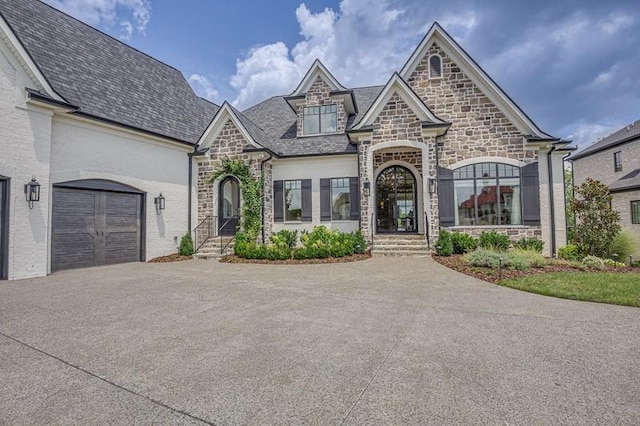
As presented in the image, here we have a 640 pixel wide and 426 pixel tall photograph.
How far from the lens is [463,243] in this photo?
11508 mm

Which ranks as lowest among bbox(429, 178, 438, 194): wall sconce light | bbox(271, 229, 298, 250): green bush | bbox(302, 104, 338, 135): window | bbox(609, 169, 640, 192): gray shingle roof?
bbox(271, 229, 298, 250): green bush

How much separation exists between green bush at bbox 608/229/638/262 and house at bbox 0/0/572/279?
1.58 m

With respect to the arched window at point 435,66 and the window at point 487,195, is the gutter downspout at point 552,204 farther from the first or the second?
the arched window at point 435,66

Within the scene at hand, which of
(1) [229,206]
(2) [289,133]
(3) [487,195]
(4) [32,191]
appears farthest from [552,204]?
(4) [32,191]

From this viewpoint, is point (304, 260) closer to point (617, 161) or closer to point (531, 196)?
point (531, 196)

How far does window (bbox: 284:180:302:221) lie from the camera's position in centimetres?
1416

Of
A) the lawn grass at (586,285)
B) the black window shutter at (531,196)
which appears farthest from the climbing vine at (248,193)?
the black window shutter at (531,196)

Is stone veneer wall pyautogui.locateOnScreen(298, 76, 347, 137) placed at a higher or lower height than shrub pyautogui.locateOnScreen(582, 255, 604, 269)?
higher

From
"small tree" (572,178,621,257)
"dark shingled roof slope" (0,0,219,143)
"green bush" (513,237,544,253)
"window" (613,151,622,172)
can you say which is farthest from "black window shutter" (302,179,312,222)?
"window" (613,151,622,172)

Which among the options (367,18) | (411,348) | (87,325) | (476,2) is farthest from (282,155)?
(411,348)

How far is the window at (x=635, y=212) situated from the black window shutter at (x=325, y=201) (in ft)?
61.3

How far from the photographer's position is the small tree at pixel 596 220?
1026 centimetres

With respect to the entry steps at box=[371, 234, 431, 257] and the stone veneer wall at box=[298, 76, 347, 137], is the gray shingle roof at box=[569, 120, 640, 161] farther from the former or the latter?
the stone veneer wall at box=[298, 76, 347, 137]

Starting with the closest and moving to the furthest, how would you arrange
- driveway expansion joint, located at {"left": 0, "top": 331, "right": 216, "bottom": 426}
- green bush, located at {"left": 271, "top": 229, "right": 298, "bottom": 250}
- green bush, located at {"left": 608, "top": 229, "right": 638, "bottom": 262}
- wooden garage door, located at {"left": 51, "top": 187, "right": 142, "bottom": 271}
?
driveway expansion joint, located at {"left": 0, "top": 331, "right": 216, "bottom": 426} < wooden garage door, located at {"left": 51, "top": 187, "right": 142, "bottom": 271} < green bush, located at {"left": 608, "top": 229, "right": 638, "bottom": 262} < green bush, located at {"left": 271, "top": 229, "right": 298, "bottom": 250}
